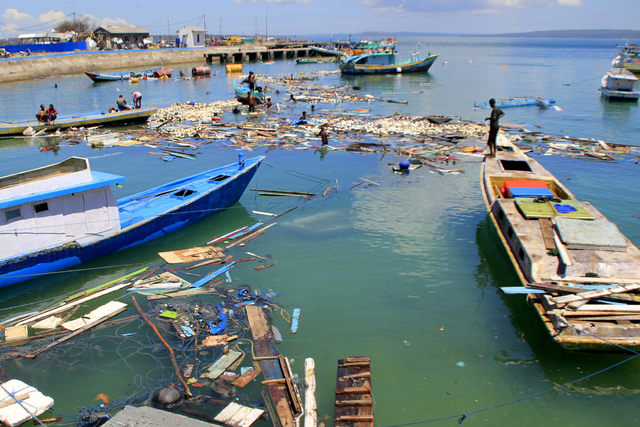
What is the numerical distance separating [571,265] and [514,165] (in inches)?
349

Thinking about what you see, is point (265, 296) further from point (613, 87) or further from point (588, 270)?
point (613, 87)

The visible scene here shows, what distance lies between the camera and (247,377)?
848 centimetres

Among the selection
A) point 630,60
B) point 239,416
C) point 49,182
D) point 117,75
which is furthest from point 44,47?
point 630,60

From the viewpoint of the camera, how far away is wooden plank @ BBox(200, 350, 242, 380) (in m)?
8.50

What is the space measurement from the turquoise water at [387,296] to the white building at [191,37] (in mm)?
85589

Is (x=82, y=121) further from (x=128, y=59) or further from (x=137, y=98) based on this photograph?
(x=128, y=59)

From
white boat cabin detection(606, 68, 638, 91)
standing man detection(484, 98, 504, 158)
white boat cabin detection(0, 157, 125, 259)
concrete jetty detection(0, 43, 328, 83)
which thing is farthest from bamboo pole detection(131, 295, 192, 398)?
concrete jetty detection(0, 43, 328, 83)

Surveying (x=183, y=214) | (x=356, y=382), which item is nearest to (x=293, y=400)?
(x=356, y=382)

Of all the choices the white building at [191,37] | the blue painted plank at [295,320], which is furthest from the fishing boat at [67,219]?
the white building at [191,37]

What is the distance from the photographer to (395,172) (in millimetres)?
21406

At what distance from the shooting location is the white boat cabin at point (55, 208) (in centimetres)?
1140

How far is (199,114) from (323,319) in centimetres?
2895

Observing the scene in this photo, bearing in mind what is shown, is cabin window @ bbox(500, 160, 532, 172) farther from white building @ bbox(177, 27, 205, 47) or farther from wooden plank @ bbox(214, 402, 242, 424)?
white building @ bbox(177, 27, 205, 47)

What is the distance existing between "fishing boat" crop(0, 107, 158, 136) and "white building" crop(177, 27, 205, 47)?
77.5 metres
